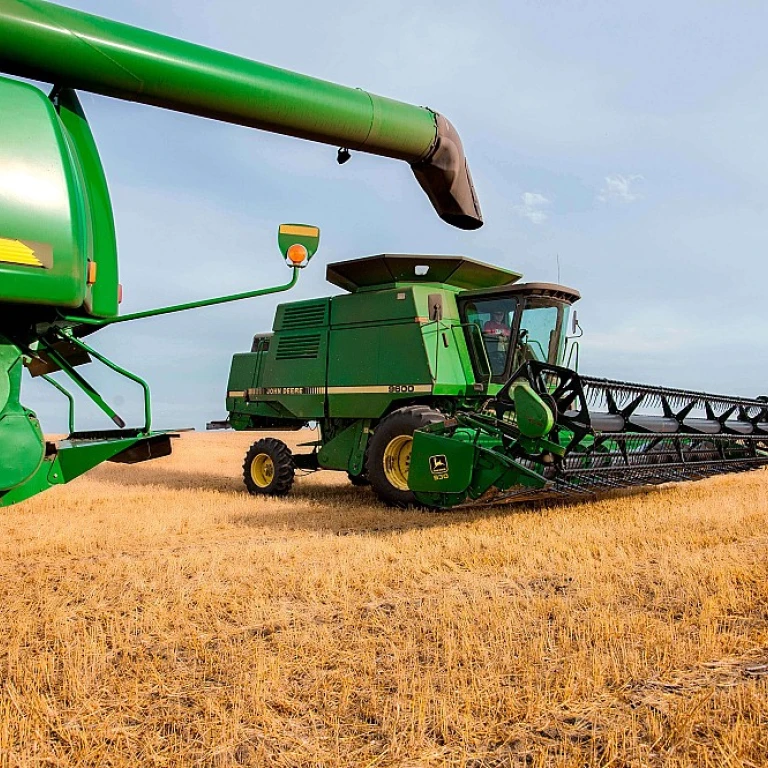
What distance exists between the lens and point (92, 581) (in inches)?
162

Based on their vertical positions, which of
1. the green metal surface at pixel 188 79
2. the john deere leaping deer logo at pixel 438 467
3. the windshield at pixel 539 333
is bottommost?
the john deere leaping deer logo at pixel 438 467

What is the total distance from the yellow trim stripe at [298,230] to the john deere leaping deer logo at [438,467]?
331 centimetres

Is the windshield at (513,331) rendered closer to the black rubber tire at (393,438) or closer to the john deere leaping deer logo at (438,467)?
the black rubber tire at (393,438)

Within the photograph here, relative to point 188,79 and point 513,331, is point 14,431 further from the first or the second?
point 513,331

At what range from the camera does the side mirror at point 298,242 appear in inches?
113

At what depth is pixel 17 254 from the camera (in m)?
2.48

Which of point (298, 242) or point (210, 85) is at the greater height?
point (210, 85)

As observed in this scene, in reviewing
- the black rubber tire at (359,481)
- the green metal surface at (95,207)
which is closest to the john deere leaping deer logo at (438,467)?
the green metal surface at (95,207)

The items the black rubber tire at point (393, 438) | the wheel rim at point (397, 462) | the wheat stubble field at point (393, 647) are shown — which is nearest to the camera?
the wheat stubble field at point (393, 647)

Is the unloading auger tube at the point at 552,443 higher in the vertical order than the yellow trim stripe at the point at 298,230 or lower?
lower

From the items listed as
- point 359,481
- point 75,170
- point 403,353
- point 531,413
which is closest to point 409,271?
point 403,353

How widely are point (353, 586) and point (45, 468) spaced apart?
1.74 m

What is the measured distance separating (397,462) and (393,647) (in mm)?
4353

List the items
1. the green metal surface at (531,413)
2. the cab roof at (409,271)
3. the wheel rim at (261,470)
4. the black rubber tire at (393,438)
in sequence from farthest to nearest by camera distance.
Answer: the wheel rim at (261,470) < the cab roof at (409,271) < the black rubber tire at (393,438) < the green metal surface at (531,413)
